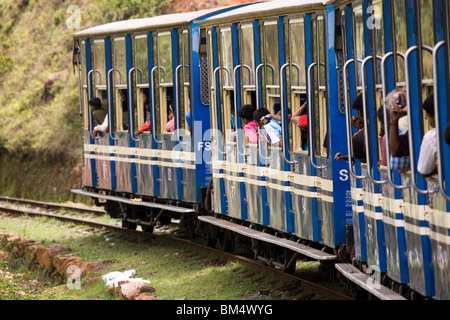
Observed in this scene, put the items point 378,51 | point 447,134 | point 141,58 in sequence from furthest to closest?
1. point 141,58
2. point 378,51
3. point 447,134

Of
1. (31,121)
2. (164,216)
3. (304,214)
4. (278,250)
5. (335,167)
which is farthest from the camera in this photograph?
(31,121)

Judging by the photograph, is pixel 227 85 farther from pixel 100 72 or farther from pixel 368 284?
pixel 368 284

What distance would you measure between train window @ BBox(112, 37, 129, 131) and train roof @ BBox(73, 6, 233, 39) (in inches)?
9.4

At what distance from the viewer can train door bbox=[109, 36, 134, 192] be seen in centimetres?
1648

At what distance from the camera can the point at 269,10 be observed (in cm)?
1148

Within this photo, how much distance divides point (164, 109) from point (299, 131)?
477 cm

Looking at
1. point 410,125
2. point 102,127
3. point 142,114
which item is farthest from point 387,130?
point 102,127

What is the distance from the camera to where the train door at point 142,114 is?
622 inches

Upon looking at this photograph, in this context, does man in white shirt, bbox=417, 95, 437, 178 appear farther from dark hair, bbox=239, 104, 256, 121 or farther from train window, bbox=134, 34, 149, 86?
train window, bbox=134, 34, 149, 86

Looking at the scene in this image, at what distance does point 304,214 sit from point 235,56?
8.80 ft

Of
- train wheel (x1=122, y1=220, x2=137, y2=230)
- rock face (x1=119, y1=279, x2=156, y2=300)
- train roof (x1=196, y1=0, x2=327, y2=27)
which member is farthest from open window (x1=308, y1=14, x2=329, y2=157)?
train wheel (x1=122, y1=220, x2=137, y2=230)

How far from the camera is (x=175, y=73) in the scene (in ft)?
48.8

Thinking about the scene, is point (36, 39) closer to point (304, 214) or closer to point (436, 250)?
point (304, 214)
